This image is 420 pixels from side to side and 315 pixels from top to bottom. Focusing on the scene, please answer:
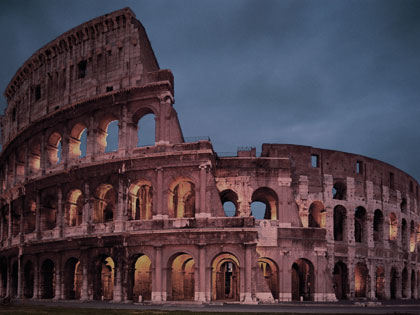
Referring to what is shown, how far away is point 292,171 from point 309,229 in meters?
4.76

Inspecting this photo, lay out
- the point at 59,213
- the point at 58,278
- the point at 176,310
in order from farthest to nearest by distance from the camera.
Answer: the point at 59,213 < the point at 58,278 < the point at 176,310

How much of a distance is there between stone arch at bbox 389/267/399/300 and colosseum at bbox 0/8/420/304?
14 cm

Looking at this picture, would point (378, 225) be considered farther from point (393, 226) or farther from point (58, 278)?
point (58, 278)

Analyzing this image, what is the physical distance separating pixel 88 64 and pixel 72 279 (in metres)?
14.2

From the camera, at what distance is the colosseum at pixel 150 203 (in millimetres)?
26531

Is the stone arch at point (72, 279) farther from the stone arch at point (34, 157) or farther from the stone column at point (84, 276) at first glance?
the stone arch at point (34, 157)

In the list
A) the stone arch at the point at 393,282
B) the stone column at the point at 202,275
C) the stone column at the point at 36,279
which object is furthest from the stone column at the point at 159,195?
the stone arch at the point at 393,282

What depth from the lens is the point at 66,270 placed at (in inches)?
1155

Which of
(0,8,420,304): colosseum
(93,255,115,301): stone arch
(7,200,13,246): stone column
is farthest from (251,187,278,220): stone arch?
(7,200,13,246): stone column

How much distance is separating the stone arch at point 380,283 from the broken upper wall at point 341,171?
225 inches

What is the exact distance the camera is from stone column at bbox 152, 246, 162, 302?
84.5 feet

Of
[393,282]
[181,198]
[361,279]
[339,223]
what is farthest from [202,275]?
[393,282]

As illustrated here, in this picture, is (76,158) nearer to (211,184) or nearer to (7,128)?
(211,184)

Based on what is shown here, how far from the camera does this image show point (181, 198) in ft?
99.6
